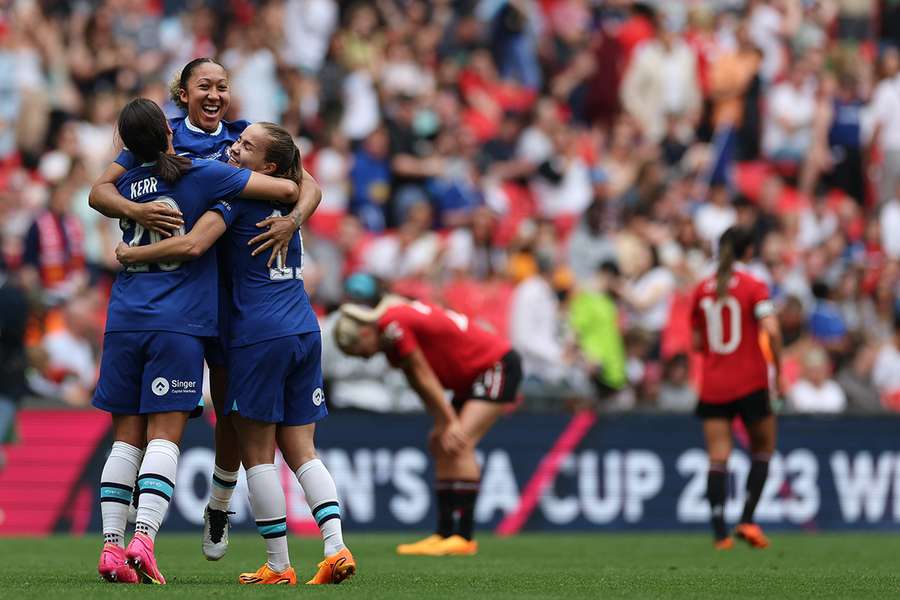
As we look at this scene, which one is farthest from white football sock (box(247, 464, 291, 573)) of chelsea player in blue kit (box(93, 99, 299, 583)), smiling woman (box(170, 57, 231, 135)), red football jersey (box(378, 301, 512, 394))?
red football jersey (box(378, 301, 512, 394))

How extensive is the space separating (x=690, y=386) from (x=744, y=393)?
397cm

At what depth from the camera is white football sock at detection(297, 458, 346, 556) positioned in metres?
8.24

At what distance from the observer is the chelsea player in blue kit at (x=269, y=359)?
27.0ft

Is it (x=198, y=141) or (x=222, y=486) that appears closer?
(x=198, y=141)

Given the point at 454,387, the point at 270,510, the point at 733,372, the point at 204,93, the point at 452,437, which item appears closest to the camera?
the point at 270,510

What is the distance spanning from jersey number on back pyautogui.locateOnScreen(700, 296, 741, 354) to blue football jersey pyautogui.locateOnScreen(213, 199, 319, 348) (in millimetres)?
4862

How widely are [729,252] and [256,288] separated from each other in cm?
511

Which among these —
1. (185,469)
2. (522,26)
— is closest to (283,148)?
(185,469)

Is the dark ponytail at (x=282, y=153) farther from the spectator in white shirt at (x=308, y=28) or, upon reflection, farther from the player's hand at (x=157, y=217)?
the spectator in white shirt at (x=308, y=28)

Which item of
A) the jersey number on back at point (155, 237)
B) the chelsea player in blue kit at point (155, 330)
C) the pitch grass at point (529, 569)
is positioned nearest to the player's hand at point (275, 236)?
the chelsea player in blue kit at point (155, 330)

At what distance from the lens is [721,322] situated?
12.7 m

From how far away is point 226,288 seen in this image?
8547mm

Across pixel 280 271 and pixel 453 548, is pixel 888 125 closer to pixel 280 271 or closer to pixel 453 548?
pixel 453 548

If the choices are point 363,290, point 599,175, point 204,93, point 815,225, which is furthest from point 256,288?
point 815,225
